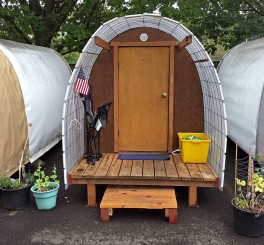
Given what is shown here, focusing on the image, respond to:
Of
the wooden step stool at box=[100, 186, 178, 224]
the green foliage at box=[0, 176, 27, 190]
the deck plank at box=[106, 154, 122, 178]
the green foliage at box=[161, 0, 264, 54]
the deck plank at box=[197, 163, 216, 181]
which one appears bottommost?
the wooden step stool at box=[100, 186, 178, 224]

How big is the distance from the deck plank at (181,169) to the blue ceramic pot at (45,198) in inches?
71.5

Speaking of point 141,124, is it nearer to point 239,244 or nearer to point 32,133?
point 32,133

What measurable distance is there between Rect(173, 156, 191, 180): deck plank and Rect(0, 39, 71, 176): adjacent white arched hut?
8.54 feet

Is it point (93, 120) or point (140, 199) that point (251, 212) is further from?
point (93, 120)

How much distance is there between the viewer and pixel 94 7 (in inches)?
441

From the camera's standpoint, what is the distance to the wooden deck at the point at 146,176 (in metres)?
4.88

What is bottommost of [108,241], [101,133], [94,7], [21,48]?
[108,241]

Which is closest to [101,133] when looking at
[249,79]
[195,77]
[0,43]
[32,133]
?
[32,133]

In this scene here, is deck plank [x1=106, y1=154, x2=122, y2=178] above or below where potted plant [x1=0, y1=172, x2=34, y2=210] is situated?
above

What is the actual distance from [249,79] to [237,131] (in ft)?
3.50

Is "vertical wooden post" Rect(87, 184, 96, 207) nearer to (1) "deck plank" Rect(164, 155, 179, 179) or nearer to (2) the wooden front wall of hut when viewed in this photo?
(1) "deck plank" Rect(164, 155, 179, 179)

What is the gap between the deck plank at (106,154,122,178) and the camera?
496 centimetres

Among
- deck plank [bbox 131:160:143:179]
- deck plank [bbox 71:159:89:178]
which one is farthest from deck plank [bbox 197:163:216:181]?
deck plank [bbox 71:159:89:178]

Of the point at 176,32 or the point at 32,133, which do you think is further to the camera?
the point at 32,133
